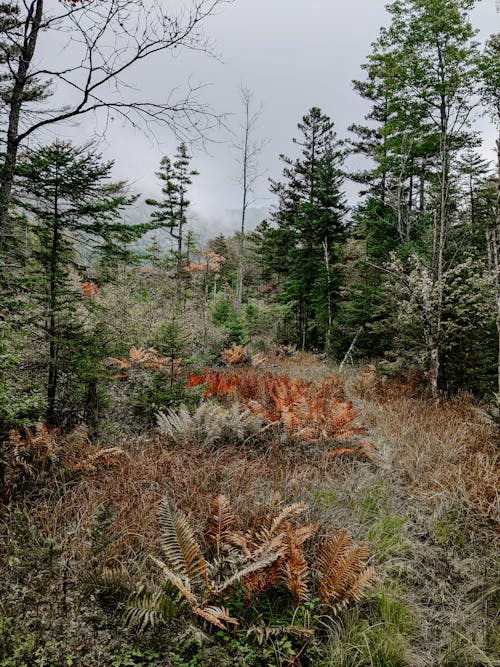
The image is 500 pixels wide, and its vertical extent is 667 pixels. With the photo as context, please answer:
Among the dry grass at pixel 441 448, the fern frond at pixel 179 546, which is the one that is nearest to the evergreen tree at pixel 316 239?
the dry grass at pixel 441 448

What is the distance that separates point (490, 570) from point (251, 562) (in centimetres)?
177

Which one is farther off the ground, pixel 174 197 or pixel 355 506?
pixel 174 197

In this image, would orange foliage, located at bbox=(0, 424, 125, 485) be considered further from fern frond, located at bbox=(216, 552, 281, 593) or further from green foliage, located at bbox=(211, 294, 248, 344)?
green foliage, located at bbox=(211, 294, 248, 344)

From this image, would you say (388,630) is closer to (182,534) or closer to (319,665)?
(319,665)

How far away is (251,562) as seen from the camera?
227 cm

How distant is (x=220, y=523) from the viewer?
2.47 metres

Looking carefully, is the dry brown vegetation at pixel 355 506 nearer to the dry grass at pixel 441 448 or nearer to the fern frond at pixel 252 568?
the dry grass at pixel 441 448

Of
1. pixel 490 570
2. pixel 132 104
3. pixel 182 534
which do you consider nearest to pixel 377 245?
pixel 132 104

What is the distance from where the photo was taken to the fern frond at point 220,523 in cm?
244

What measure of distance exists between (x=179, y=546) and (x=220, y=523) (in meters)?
0.34

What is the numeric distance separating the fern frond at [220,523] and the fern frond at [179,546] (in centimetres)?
22

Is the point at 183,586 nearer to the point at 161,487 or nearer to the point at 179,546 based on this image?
the point at 179,546

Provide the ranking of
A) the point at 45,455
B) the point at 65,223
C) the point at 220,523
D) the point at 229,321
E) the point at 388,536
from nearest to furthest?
1. the point at 220,523
2. the point at 388,536
3. the point at 45,455
4. the point at 65,223
5. the point at 229,321

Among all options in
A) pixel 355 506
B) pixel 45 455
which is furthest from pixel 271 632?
pixel 45 455
